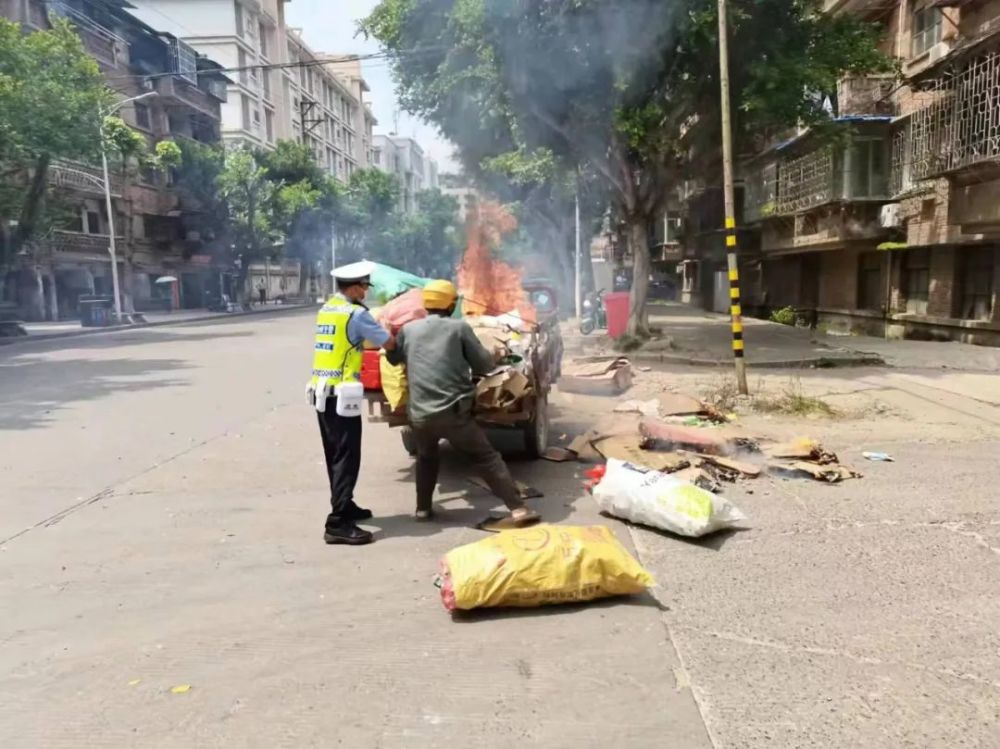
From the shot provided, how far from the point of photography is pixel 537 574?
135 inches

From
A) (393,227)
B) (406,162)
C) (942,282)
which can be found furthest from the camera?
(406,162)

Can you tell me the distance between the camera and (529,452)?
6.41 m

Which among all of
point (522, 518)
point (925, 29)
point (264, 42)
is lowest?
point (522, 518)

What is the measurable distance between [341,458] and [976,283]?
1515cm

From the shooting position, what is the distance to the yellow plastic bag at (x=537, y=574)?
134 inches

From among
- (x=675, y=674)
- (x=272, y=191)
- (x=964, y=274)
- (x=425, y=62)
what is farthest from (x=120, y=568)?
(x=272, y=191)

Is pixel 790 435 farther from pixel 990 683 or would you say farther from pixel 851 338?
pixel 851 338

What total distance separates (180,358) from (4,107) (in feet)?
28.2

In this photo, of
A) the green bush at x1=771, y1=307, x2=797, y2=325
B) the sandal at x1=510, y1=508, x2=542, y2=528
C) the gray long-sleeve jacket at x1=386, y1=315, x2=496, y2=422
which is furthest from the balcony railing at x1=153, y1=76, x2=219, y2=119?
the sandal at x1=510, y1=508, x2=542, y2=528

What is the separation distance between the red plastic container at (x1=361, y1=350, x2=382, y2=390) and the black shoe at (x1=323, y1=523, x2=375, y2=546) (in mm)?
1245

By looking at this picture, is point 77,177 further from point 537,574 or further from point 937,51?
point 537,574

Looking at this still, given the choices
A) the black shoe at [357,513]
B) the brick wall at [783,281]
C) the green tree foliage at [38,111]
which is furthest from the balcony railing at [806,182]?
the green tree foliage at [38,111]

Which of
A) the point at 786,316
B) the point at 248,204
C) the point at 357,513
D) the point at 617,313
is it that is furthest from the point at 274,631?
the point at 248,204

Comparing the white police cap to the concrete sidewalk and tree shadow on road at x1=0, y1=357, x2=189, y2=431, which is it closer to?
tree shadow on road at x1=0, y1=357, x2=189, y2=431
